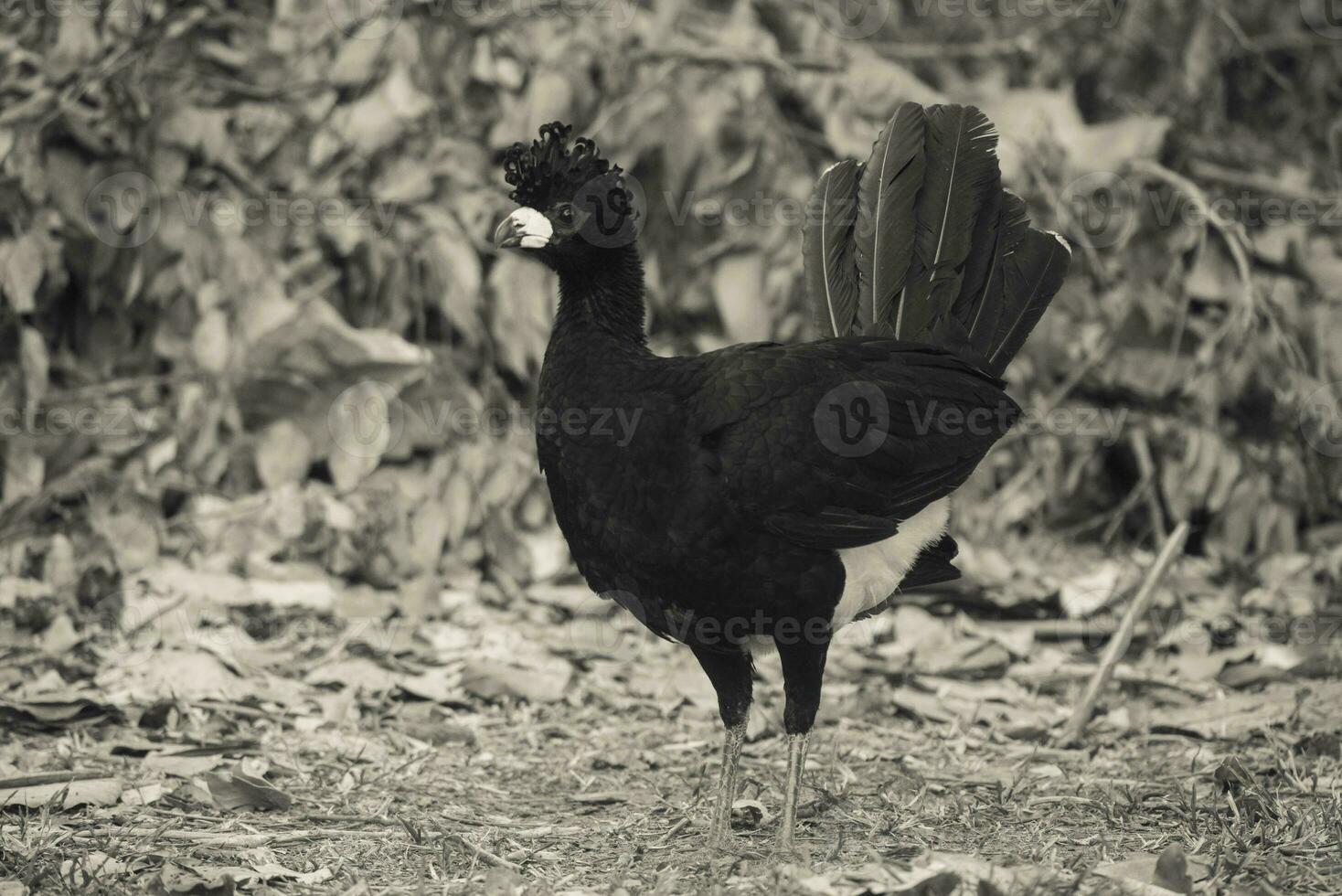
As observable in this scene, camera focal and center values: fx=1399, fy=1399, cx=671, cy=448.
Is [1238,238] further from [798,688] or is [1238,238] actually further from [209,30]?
[209,30]

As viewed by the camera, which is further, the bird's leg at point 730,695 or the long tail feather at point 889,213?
the long tail feather at point 889,213

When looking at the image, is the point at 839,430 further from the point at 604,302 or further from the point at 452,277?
the point at 452,277

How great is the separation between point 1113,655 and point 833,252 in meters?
1.48

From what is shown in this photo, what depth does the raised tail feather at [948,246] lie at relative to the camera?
3740mm

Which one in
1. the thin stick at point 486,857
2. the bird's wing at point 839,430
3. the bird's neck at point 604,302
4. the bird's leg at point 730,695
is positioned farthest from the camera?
the bird's neck at point 604,302

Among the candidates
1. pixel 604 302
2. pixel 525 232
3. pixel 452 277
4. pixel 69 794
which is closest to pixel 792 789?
pixel 604 302

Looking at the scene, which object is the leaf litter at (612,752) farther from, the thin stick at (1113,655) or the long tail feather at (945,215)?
the long tail feather at (945,215)

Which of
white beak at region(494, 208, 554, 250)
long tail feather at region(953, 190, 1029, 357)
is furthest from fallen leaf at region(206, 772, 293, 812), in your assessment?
long tail feather at region(953, 190, 1029, 357)

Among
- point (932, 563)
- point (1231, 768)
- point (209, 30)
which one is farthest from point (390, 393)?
point (1231, 768)

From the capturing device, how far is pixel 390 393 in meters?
5.29

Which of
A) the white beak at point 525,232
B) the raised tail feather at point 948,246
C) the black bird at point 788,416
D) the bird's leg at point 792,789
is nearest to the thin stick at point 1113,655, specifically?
the black bird at point 788,416

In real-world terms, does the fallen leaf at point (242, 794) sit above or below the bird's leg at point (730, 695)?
below

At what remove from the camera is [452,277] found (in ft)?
17.7

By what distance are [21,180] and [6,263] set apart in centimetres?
30
